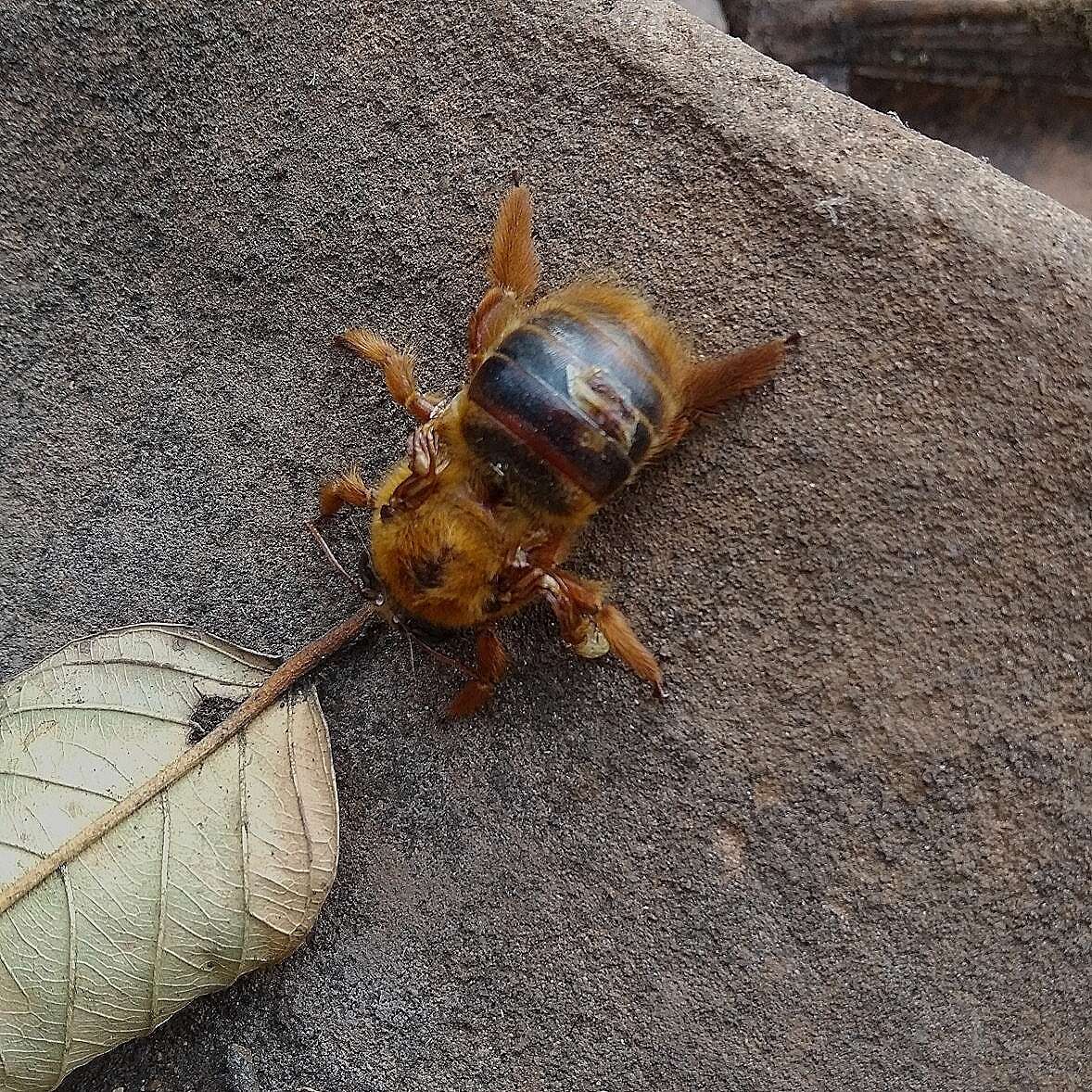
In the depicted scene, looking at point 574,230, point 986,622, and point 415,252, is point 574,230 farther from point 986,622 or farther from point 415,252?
point 986,622

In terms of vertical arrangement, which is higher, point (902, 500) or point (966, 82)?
point (966, 82)

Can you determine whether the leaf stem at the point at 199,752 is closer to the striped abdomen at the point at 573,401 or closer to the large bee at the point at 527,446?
the large bee at the point at 527,446

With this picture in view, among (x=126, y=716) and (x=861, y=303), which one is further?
(x=126, y=716)

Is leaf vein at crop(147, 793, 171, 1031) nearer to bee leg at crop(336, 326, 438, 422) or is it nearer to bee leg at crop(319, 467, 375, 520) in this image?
bee leg at crop(319, 467, 375, 520)

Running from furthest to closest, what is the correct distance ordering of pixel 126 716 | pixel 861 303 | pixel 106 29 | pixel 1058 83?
pixel 1058 83 < pixel 106 29 < pixel 126 716 < pixel 861 303

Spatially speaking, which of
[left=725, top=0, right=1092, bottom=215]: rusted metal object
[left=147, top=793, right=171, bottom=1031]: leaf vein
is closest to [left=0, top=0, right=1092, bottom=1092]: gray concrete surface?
[left=147, top=793, right=171, bottom=1031]: leaf vein

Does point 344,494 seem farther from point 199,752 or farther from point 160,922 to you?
point 160,922

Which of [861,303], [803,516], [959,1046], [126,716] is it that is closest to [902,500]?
[803,516]
